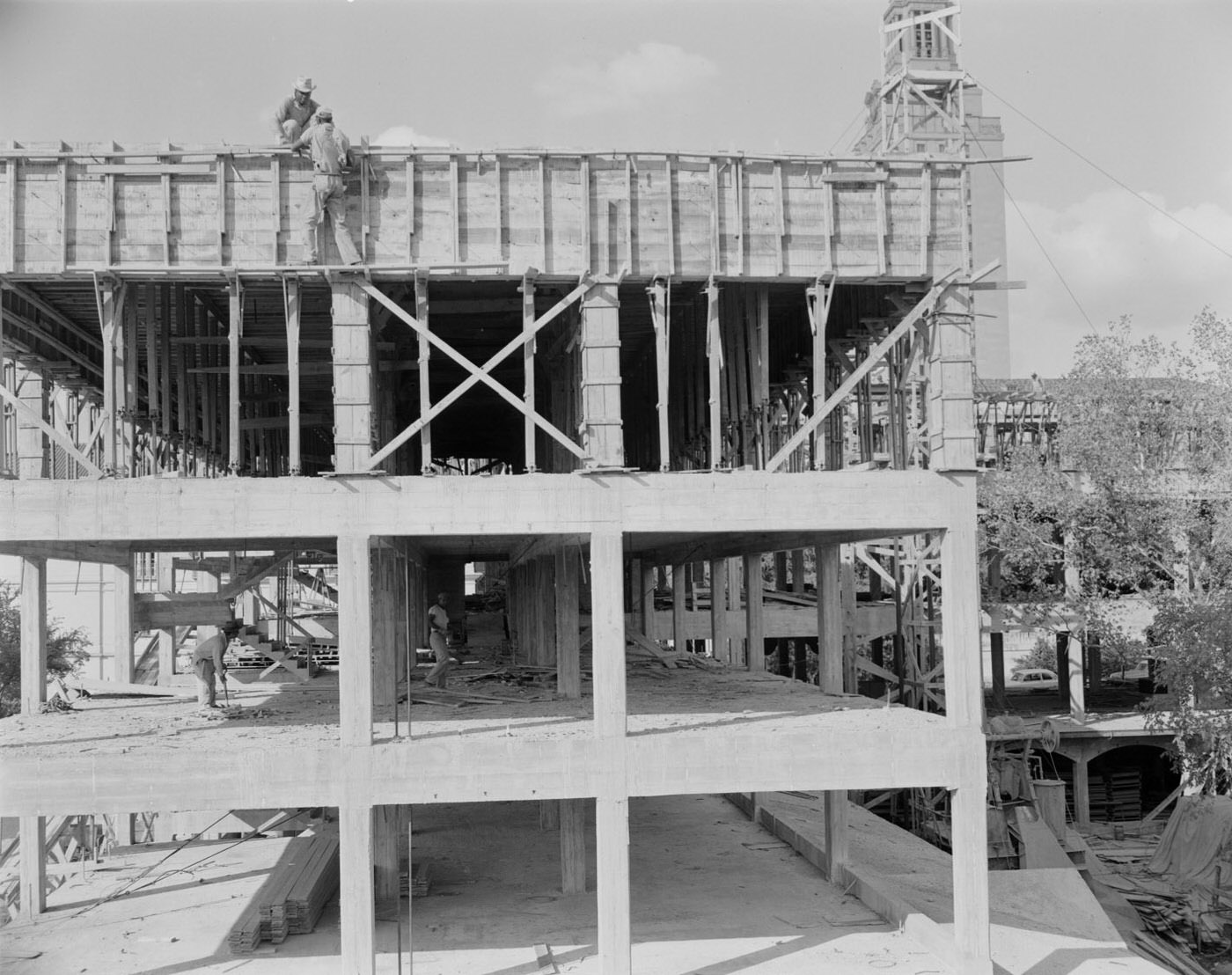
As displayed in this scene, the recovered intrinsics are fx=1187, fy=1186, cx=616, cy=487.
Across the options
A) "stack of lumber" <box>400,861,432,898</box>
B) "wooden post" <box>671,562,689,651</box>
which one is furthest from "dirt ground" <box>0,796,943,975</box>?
"wooden post" <box>671,562,689,651</box>

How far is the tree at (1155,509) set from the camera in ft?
89.7

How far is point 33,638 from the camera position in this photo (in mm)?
20109

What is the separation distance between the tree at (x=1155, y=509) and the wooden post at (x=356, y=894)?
762 inches

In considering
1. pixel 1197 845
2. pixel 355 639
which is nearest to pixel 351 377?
Result: pixel 355 639

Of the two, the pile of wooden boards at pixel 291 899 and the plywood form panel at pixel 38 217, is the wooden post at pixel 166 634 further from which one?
the plywood form panel at pixel 38 217

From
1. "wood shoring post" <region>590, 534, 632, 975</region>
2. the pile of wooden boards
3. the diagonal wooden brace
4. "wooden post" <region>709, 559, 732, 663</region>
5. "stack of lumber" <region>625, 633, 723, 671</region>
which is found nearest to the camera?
"wood shoring post" <region>590, 534, 632, 975</region>

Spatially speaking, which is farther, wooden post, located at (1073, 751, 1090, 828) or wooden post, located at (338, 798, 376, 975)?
wooden post, located at (1073, 751, 1090, 828)

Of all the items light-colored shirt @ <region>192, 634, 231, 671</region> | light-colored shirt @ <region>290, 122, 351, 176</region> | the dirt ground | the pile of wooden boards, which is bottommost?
the dirt ground

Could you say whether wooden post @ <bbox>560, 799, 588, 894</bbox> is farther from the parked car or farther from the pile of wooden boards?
the parked car

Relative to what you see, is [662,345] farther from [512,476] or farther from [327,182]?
[327,182]

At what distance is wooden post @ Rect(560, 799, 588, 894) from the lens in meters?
19.2

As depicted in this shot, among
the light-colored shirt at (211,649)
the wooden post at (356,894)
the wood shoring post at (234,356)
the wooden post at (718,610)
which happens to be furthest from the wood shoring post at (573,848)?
the wooden post at (718,610)

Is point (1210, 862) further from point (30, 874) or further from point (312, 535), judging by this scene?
point (30, 874)

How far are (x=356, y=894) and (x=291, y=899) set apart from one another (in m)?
2.72
